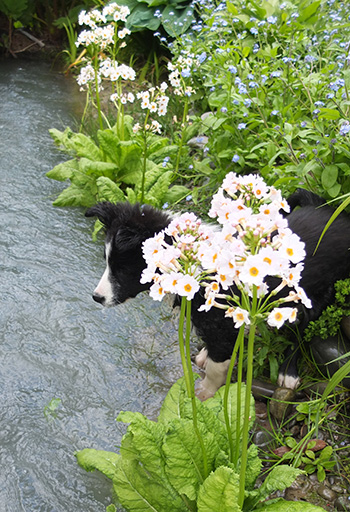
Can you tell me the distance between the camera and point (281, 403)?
2.85m

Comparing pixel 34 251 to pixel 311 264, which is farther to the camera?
pixel 34 251

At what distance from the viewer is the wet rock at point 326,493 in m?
2.44

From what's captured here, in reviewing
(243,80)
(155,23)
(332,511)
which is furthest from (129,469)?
(155,23)

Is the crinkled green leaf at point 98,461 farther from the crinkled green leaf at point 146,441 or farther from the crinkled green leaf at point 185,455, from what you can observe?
the crinkled green leaf at point 185,455

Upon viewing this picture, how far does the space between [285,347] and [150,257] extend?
1716 mm

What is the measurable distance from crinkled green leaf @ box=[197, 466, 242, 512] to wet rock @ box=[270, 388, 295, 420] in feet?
3.20

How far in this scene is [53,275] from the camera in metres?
4.04

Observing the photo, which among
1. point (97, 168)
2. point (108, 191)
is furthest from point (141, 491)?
point (97, 168)

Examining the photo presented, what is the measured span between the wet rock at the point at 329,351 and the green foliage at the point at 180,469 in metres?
0.71

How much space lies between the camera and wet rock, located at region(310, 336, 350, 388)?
2922 mm

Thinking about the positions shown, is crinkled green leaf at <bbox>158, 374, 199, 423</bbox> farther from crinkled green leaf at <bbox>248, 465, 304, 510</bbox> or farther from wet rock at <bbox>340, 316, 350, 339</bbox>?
wet rock at <bbox>340, 316, 350, 339</bbox>

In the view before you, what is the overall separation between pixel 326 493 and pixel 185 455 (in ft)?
2.55

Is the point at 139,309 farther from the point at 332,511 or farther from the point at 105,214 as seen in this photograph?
the point at 332,511

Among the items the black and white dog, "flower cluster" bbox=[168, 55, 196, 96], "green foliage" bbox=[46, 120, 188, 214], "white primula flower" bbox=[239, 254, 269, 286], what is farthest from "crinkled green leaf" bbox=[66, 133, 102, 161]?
"white primula flower" bbox=[239, 254, 269, 286]
